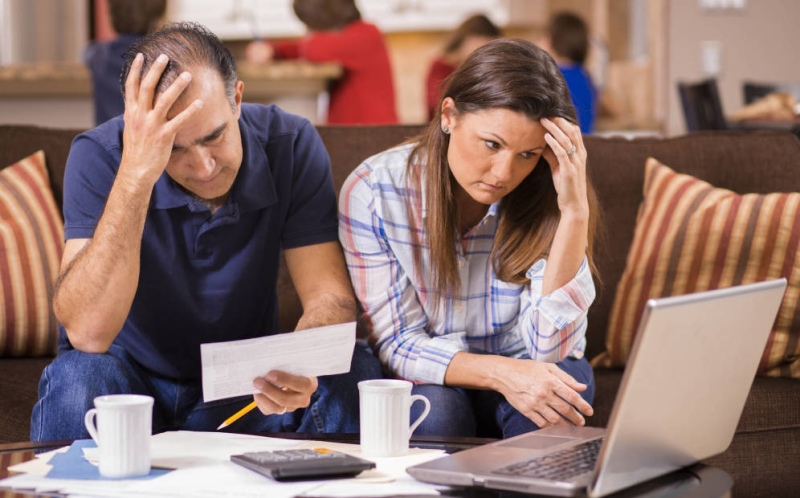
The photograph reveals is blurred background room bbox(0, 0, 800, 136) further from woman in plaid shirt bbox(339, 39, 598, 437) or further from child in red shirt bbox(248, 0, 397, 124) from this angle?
woman in plaid shirt bbox(339, 39, 598, 437)

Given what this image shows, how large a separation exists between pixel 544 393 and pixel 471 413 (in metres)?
0.19

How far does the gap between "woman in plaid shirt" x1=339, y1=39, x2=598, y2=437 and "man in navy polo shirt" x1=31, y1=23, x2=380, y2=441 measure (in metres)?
0.09

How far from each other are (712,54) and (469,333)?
9.45 ft

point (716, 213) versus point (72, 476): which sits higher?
point (716, 213)

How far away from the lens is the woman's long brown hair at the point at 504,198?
5.59 feet

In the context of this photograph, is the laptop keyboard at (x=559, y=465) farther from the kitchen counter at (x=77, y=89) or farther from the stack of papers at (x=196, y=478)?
the kitchen counter at (x=77, y=89)

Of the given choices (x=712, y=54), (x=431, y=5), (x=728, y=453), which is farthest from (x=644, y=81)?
(x=728, y=453)

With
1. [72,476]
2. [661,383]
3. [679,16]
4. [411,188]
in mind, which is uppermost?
[679,16]

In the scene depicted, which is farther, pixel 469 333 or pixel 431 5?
pixel 431 5

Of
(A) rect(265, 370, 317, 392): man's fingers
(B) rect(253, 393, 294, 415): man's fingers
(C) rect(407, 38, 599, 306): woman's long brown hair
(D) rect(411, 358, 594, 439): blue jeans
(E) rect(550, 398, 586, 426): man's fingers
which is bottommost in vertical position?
(D) rect(411, 358, 594, 439): blue jeans

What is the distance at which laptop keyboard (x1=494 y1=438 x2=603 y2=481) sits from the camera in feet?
3.73

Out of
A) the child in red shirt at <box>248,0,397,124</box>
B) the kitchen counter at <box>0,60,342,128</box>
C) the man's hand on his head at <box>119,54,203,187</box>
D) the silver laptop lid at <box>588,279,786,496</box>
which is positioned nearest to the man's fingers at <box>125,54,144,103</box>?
the man's hand on his head at <box>119,54,203,187</box>

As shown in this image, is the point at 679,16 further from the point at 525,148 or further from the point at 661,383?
the point at 661,383

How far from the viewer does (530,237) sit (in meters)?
1.82
